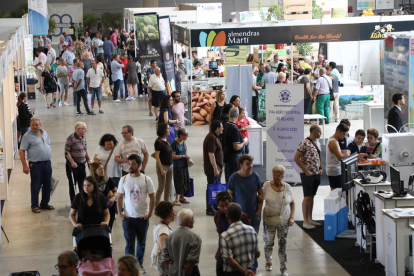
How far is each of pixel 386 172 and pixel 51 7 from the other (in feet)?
101

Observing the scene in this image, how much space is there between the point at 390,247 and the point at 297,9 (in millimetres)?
16925

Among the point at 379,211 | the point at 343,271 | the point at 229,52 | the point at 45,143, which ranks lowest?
the point at 343,271

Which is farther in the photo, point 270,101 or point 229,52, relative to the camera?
point 229,52

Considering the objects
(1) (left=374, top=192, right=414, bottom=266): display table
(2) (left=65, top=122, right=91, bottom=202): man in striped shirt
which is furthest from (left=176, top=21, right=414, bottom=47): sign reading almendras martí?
(1) (left=374, top=192, right=414, bottom=266): display table

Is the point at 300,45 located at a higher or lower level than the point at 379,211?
higher

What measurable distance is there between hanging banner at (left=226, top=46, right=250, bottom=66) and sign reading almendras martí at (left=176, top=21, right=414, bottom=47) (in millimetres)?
2146

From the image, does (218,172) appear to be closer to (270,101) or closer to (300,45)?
(270,101)

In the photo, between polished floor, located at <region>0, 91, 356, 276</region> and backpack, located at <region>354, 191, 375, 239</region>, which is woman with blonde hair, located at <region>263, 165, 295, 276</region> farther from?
backpack, located at <region>354, 191, 375, 239</region>

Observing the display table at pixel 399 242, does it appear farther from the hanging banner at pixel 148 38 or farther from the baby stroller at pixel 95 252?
the hanging banner at pixel 148 38

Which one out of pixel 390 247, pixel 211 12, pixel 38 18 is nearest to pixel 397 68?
pixel 390 247

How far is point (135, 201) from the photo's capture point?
697 cm

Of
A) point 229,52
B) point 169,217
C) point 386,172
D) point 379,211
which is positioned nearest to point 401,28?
point 229,52

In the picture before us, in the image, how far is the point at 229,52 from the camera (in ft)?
59.3

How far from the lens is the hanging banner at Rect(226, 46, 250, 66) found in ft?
59.2
